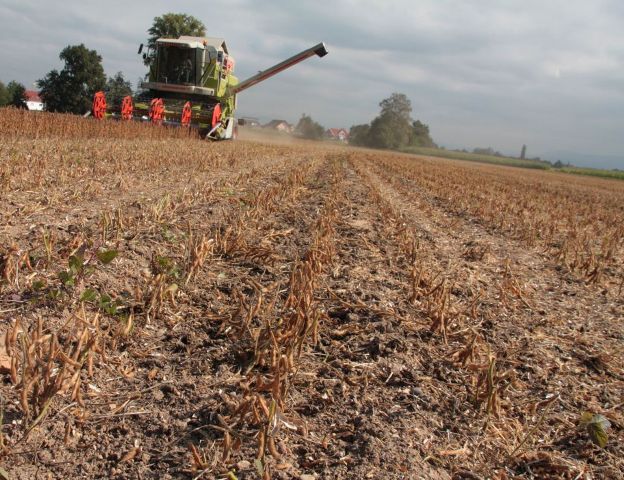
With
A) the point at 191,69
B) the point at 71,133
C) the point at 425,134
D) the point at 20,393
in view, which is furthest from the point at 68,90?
the point at 425,134

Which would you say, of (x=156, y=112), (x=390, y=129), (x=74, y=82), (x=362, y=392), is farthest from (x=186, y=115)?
(x=390, y=129)

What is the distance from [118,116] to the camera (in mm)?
16453

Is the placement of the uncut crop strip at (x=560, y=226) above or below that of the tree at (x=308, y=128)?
below

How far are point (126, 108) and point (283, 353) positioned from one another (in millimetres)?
15752

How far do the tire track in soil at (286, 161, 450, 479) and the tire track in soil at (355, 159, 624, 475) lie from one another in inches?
9.4

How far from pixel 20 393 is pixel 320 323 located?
5.19 feet

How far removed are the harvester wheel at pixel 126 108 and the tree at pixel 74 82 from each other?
30.6m

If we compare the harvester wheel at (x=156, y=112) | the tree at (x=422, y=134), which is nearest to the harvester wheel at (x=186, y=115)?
the harvester wheel at (x=156, y=112)

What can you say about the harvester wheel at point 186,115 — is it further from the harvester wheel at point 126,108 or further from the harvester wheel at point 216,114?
the harvester wheel at point 126,108

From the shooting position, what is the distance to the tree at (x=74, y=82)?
4391 cm

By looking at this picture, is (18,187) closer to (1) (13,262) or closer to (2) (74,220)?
(2) (74,220)

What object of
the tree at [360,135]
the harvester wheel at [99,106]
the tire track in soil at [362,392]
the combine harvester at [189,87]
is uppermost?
the tree at [360,135]

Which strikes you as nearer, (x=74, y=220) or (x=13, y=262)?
(x=13, y=262)

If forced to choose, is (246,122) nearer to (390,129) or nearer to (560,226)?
(560,226)
